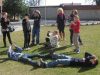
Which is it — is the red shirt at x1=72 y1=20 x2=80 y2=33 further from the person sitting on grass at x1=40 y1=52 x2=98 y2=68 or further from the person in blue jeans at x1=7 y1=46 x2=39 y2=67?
the person sitting on grass at x1=40 y1=52 x2=98 y2=68

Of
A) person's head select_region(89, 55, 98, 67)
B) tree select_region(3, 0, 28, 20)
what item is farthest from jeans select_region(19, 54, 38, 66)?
tree select_region(3, 0, 28, 20)

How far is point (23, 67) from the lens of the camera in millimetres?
11531

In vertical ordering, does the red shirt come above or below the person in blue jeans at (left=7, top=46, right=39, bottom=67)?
above

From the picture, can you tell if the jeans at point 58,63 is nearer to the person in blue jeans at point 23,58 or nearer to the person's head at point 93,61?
the person in blue jeans at point 23,58

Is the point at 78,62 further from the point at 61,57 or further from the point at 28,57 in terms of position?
the point at 28,57

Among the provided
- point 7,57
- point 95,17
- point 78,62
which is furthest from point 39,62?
point 95,17

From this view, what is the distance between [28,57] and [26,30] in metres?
2.84

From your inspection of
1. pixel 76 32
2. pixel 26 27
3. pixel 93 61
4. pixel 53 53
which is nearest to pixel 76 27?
pixel 76 32

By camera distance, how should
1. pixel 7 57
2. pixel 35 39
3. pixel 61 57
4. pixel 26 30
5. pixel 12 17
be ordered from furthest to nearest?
pixel 12 17
pixel 35 39
pixel 26 30
pixel 7 57
pixel 61 57

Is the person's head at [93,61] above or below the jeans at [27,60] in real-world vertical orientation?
above

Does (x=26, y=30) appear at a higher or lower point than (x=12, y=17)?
higher

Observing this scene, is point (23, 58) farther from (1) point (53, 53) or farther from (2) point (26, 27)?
(2) point (26, 27)

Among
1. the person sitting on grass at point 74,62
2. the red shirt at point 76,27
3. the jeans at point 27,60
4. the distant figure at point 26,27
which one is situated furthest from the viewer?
the distant figure at point 26,27

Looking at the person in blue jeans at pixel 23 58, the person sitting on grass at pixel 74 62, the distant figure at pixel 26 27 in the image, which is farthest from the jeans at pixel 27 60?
the distant figure at pixel 26 27
